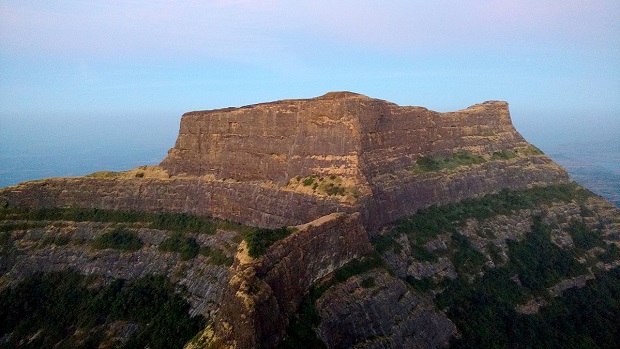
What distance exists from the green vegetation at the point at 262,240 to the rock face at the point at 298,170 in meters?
Answer: 9.62

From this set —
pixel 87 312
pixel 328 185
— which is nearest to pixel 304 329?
pixel 328 185

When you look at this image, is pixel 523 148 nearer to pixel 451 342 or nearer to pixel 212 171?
pixel 451 342

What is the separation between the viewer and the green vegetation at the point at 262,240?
32469mm

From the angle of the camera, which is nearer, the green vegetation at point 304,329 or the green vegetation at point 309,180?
the green vegetation at point 304,329

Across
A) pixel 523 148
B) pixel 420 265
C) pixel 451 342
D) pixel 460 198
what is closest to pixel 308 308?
pixel 451 342

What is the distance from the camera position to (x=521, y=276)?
52.9 metres

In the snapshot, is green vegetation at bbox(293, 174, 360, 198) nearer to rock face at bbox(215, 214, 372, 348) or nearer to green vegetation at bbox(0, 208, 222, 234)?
rock face at bbox(215, 214, 372, 348)

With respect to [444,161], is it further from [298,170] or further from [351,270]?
[351,270]

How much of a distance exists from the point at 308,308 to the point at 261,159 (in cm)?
2435

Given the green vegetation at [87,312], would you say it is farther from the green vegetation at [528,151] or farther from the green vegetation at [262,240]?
the green vegetation at [528,151]

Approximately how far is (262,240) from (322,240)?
5.98m

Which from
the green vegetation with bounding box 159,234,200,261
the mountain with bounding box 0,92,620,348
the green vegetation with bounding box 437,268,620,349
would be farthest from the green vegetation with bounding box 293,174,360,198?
the green vegetation with bounding box 437,268,620,349

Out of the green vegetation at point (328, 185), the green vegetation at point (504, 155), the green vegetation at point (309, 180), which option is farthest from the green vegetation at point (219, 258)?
the green vegetation at point (504, 155)

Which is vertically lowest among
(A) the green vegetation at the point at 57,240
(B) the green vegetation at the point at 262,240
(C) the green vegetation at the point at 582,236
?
(C) the green vegetation at the point at 582,236
